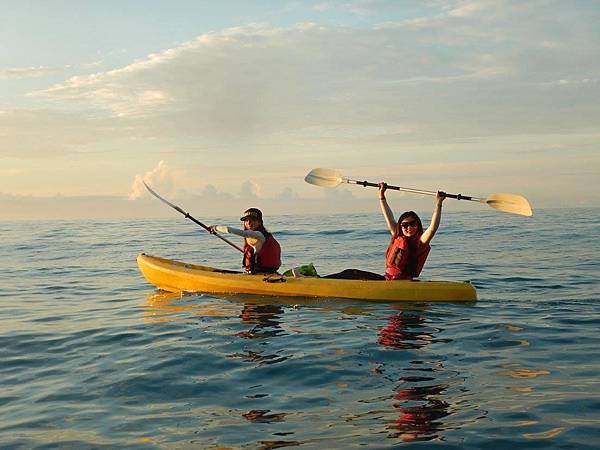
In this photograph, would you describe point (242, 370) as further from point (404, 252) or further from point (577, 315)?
point (577, 315)

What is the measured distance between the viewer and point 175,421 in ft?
15.4

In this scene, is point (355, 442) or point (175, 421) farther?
point (175, 421)

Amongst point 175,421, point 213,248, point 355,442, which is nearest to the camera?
point 355,442

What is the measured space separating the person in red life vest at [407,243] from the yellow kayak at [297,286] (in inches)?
12.0

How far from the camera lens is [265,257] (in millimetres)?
10766

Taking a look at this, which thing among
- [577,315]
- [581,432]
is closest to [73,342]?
[581,432]

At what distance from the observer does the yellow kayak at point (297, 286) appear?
9586 mm

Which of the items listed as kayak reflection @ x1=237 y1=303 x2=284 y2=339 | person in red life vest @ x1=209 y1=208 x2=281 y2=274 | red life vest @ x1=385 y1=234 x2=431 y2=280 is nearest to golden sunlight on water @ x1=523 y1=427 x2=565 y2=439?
kayak reflection @ x1=237 y1=303 x2=284 y2=339

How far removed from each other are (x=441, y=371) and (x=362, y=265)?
1061 cm

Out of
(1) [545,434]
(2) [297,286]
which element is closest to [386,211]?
(2) [297,286]

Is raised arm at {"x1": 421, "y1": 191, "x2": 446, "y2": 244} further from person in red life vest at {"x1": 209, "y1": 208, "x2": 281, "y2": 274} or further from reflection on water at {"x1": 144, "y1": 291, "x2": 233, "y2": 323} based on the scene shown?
reflection on water at {"x1": 144, "y1": 291, "x2": 233, "y2": 323}

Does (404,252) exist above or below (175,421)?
above

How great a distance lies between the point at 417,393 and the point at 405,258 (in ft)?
15.5

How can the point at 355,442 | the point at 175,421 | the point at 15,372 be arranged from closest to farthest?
the point at 355,442 → the point at 175,421 → the point at 15,372
